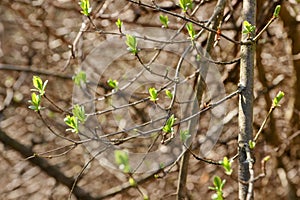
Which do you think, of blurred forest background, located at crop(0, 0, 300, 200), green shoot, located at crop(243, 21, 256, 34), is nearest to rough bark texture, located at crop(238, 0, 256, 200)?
green shoot, located at crop(243, 21, 256, 34)

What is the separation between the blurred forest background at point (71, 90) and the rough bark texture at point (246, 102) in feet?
3.88

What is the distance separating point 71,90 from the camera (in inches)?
138

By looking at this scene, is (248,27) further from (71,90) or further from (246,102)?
(71,90)

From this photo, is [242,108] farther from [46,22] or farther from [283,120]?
[46,22]

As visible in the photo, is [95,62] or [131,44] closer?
[131,44]

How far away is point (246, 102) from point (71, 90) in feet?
7.08

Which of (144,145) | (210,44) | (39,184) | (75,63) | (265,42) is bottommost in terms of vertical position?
(39,184)

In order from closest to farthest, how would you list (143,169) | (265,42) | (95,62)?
(143,169) < (265,42) < (95,62)

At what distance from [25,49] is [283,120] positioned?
1.58m

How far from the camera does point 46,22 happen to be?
3.47 meters

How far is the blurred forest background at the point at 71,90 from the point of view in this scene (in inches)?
120

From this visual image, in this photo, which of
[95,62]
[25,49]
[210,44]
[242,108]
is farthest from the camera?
[25,49]

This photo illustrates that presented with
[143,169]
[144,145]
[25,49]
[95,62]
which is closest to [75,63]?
[95,62]

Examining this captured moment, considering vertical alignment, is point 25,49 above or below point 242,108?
below
